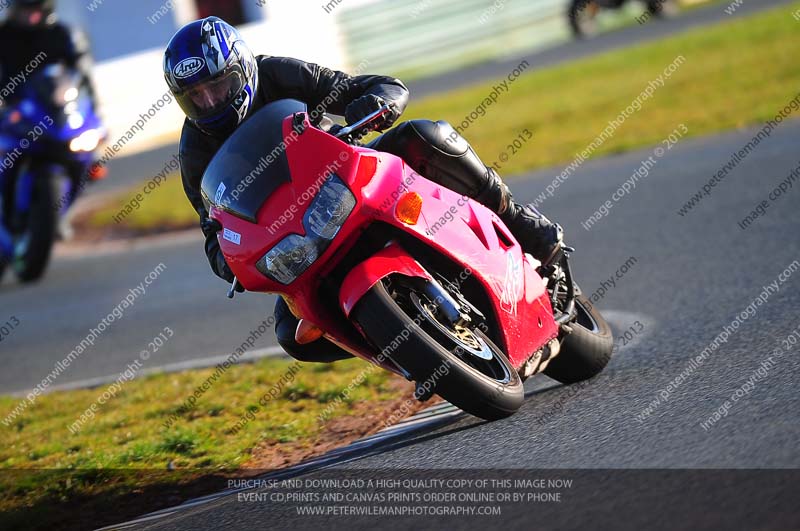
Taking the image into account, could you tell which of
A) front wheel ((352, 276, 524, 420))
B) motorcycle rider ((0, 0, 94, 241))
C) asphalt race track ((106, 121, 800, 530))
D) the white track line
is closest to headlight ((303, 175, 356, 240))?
front wheel ((352, 276, 524, 420))

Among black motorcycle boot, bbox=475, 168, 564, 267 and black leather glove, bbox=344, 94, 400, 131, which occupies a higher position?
black leather glove, bbox=344, 94, 400, 131

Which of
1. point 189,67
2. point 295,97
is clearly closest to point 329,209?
point 189,67

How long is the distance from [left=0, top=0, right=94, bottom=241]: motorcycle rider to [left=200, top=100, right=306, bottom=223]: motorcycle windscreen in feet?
22.6

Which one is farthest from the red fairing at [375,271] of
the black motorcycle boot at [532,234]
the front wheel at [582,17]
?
the front wheel at [582,17]

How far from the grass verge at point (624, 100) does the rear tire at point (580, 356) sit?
7089 millimetres

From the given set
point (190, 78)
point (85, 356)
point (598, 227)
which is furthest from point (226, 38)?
point (598, 227)

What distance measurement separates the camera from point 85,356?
8.14 metres

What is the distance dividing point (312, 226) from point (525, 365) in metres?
1.18

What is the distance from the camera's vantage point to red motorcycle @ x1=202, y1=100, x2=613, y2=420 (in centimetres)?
405

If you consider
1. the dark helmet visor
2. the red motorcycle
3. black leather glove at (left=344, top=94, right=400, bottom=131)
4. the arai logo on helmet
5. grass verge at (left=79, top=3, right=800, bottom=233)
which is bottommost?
grass verge at (left=79, top=3, right=800, bottom=233)

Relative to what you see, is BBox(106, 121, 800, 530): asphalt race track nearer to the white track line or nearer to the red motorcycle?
the red motorcycle

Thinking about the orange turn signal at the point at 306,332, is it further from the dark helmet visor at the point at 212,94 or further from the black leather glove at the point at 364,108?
the dark helmet visor at the point at 212,94

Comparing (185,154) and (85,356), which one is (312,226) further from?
(85,356)

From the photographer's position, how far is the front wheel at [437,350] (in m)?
3.95
